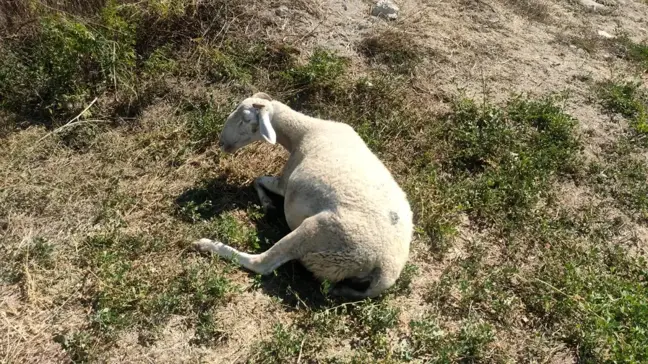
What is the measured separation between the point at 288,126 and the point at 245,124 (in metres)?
0.46

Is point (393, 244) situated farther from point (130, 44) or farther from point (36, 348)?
point (130, 44)

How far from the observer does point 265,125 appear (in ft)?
18.0

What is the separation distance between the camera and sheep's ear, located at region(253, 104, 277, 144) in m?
5.38

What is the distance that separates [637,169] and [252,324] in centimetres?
501

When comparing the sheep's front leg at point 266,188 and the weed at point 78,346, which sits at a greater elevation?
the weed at point 78,346

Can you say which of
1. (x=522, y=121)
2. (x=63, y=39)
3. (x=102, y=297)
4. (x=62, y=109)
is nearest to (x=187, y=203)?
(x=102, y=297)

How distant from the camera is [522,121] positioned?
6.90 m

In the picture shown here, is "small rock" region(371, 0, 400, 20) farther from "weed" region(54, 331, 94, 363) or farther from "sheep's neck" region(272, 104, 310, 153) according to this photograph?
"weed" region(54, 331, 94, 363)

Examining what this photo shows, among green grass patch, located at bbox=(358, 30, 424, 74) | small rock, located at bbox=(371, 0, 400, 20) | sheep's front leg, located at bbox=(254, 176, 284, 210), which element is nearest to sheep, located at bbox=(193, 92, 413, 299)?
sheep's front leg, located at bbox=(254, 176, 284, 210)

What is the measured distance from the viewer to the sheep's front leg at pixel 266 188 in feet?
17.7

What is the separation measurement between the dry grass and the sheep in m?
0.22

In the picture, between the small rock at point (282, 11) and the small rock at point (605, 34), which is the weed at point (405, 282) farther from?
the small rock at point (605, 34)

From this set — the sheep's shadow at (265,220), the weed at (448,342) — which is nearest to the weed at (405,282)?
the weed at (448,342)

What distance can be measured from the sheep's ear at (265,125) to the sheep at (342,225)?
0.41 m
